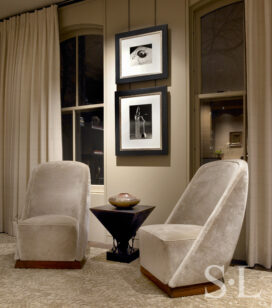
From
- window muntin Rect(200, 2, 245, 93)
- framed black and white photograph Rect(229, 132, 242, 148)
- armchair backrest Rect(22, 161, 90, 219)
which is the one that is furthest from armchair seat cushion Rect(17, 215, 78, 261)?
window muntin Rect(200, 2, 245, 93)

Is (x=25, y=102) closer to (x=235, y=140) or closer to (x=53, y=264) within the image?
(x=53, y=264)

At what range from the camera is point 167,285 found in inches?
87.1

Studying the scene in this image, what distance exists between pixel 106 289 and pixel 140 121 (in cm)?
177

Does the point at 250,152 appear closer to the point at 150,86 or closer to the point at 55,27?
the point at 150,86

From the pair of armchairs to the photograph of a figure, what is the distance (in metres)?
0.70

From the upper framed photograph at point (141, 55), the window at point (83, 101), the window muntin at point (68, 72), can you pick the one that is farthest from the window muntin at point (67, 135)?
the upper framed photograph at point (141, 55)

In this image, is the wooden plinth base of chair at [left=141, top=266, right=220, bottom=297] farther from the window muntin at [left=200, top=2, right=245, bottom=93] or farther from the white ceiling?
the white ceiling

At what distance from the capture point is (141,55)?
11.4ft

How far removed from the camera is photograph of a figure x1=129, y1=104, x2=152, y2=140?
343 cm

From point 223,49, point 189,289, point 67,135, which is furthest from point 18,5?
point 189,289

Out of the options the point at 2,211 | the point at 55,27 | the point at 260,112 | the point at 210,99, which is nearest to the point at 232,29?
the point at 210,99

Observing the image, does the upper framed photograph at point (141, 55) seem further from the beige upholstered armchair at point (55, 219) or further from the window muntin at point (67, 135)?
the beige upholstered armchair at point (55, 219)

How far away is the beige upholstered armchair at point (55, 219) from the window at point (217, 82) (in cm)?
122

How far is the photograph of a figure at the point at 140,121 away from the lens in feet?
11.3
